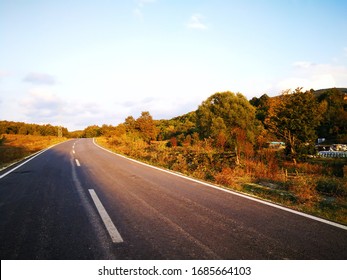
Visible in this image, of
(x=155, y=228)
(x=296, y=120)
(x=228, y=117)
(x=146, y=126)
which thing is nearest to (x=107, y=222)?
(x=155, y=228)

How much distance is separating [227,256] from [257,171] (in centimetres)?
767

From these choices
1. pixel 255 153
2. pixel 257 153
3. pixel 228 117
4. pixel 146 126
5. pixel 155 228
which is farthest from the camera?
pixel 146 126

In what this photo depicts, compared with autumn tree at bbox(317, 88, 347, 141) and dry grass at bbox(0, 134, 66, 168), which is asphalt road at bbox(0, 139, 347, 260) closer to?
dry grass at bbox(0, 134, 66, 168)

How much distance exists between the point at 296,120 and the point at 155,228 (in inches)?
1013

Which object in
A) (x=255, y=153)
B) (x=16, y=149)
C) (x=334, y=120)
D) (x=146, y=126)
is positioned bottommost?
(x=255, y=153)

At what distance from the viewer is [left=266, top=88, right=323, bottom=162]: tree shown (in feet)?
82.9

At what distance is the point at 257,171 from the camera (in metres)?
10.1

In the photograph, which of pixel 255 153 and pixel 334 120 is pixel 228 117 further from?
pixel 334 120

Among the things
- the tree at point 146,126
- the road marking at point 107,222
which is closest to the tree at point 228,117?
the road marking at point 107,222

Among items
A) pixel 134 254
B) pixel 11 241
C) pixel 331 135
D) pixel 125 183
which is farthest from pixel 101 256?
pixel 331 135

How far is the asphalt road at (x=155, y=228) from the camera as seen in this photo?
312 cm

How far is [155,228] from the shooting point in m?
3.89

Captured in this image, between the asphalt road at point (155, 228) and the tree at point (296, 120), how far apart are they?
75.2ft
